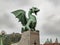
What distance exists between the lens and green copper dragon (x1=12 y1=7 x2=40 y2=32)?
65.2 ft

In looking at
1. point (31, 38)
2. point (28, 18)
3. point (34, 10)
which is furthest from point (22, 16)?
point (31, 38)

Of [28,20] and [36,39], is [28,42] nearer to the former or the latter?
[36,39]

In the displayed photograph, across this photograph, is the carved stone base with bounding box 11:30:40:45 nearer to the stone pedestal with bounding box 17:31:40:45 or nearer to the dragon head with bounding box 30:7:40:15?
the stone pedestal with bounding box 17:31:40:45

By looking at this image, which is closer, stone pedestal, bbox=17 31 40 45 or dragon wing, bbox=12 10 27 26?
stone pedestal, bbox=17 31 40 45

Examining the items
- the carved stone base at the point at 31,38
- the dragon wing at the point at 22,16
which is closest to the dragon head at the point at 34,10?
the dragon wing at the point at 22,16

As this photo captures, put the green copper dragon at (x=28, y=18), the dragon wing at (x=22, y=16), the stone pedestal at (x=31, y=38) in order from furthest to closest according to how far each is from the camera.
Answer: the dragon wing at (x=22, y=16), the green copper dragon at (x=28, y=18), the stone pedestal at (x=31, y=38)

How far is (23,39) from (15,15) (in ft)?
7.81

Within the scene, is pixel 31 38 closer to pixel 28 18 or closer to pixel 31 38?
pixel 31 38

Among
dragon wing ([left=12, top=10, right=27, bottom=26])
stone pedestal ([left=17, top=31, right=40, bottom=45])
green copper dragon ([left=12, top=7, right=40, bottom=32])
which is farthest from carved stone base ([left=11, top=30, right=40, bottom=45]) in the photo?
dragon wing ([left=12, top=10, right=27, bottom=26])

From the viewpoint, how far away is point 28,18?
2053 centimetres

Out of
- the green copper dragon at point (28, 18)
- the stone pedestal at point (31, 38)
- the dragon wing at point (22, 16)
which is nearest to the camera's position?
the stone pedestal at point (31, 38)

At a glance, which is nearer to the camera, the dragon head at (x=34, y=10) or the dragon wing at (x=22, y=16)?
the dragon head at (x=34, y=10)

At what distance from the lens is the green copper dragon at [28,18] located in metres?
19.9

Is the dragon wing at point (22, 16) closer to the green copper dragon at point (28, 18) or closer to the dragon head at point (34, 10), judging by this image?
the green copper dragon at point (28, 18)
